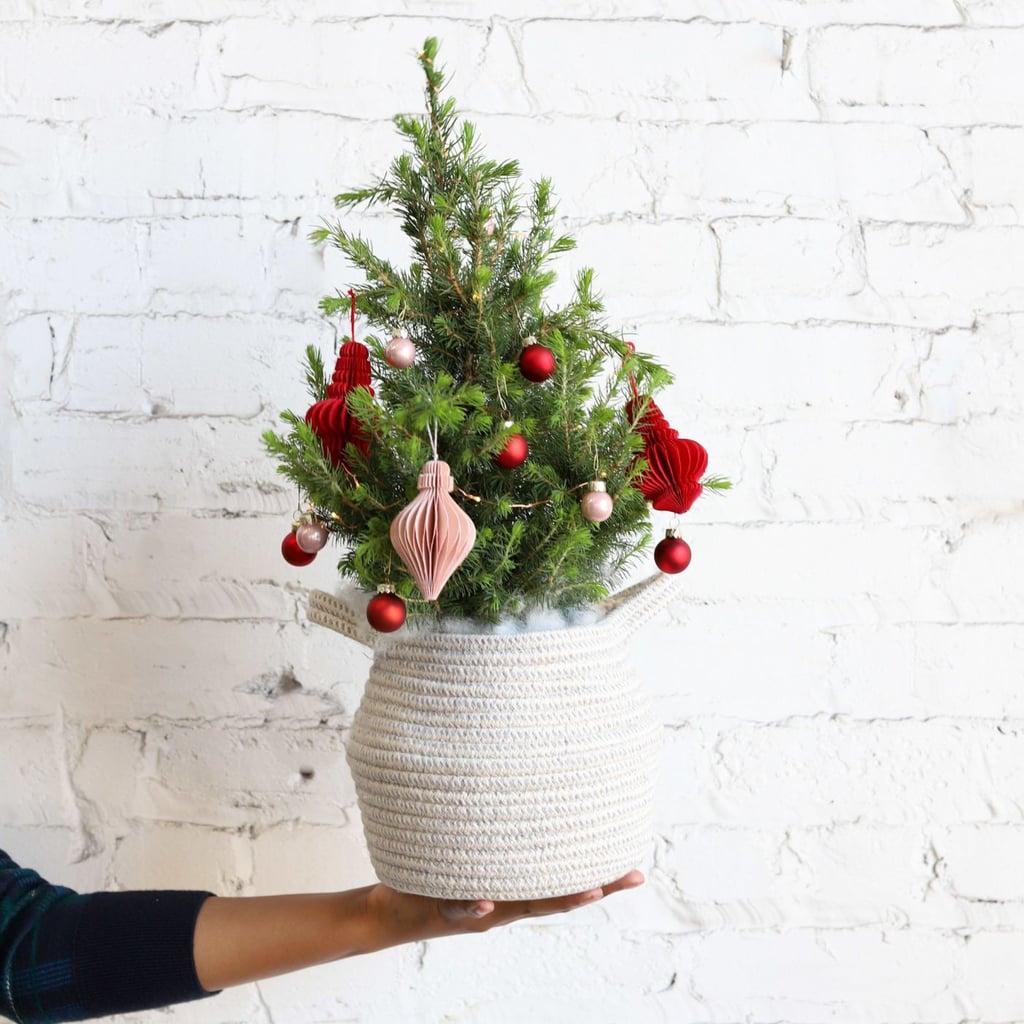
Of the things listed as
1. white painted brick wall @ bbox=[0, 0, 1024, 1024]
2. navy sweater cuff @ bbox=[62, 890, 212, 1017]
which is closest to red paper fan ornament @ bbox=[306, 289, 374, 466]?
white painted brick wall @ bbox=[0, 0, 1024, 1024]

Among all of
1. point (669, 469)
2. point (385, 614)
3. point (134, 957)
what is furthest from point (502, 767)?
point (134, 957)

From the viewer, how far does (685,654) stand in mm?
1035

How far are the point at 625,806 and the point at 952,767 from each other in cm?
49

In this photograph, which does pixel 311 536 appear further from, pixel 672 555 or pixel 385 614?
pixel 672 555

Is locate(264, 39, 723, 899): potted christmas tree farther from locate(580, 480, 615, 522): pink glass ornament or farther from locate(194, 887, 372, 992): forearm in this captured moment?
locate(194, 887, 372, 992): forearm

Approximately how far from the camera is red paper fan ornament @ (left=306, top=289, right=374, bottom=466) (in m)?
0.70

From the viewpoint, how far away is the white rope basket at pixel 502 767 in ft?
2.19

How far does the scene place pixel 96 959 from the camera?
0.84 metres

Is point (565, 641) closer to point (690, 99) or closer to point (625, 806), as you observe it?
point (625, 806)

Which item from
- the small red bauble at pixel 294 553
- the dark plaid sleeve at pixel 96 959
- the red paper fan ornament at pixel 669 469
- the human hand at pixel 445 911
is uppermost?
the red paper fan ornament at pixel 669 469

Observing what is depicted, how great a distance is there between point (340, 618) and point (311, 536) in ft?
0.23

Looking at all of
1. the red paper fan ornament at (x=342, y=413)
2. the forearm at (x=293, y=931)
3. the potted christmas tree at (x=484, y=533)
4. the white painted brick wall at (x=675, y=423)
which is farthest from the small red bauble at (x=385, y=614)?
the white painted brick wall at (x=675, y=423)

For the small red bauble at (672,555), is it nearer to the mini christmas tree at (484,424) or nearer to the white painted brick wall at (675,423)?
the mini christmas tree at (484,424)

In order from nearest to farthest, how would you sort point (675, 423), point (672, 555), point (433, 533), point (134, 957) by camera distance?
1. point (433, 533)
2. point (672, 555)
3. point (134, 957)
4. point (675, 423)
